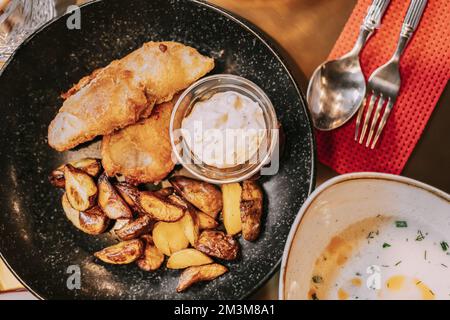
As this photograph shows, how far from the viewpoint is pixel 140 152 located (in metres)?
1.44

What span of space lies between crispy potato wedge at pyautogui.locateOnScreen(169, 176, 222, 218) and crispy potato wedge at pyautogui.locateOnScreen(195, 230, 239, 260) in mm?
70

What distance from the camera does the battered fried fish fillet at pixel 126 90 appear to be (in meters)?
1.39

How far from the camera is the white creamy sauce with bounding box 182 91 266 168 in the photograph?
4.53ft

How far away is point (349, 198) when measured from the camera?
1.20m

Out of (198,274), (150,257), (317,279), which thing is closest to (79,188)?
(150,257)

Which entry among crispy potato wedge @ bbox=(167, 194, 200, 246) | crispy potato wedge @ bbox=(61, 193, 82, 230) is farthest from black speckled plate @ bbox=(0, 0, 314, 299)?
crispy potato wedge @ bbox=(167, 194, 200, 246)

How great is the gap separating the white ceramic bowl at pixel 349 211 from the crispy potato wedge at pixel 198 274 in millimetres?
296

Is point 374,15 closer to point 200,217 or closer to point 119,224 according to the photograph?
point 200,217

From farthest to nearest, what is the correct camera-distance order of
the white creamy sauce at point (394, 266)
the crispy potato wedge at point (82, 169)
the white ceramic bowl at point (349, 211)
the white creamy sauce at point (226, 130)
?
the crispy potato wedge at point (82, 169)
the white creamy sauce at point (226, 130)
the white creamy sauce at point (394, 266)
the white ceramic bowl at point (349, 211)

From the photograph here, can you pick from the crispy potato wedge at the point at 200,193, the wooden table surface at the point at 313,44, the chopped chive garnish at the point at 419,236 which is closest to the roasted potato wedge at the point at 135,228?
the crispy potato wedge at the point at 200,193

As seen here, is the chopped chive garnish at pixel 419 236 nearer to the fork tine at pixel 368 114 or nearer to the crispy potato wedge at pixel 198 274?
the fork tine at pixel 368 114

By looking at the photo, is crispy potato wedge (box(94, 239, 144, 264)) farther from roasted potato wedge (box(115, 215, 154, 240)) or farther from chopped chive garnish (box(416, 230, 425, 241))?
chopped chive garnish (box(416, 230, 425, 241))

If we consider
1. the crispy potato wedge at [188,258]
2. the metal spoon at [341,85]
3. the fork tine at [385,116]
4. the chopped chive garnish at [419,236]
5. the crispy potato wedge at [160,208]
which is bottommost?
the crispy potato wedge at [188,258]
